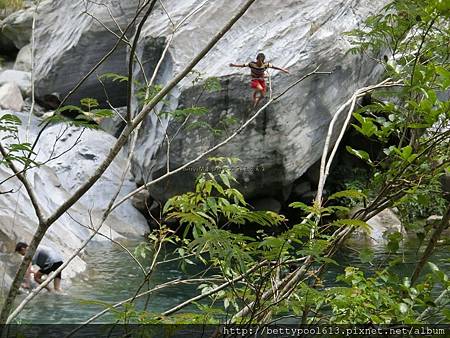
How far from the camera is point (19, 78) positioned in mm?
18156

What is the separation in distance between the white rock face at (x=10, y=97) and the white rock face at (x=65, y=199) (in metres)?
1.23

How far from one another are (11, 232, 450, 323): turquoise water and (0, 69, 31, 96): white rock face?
8148 millimetres

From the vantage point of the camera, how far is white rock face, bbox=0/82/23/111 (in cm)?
1587

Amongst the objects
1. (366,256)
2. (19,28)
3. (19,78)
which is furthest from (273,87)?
(19,28)

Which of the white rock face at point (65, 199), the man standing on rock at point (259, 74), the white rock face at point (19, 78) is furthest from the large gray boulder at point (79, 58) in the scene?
the man standing on rock at point (259, 74)

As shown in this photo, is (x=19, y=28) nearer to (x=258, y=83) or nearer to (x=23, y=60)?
(x=23, y=60)

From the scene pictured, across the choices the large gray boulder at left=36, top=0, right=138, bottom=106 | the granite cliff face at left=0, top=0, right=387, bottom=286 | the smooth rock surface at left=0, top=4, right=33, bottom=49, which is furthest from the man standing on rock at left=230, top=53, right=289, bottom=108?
the smooth rock surface at left=0, top=4, right=33, bottom=49

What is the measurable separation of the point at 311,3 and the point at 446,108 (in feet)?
37.6

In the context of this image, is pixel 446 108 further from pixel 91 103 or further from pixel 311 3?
pixel 311 3

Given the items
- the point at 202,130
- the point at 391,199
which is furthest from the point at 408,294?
the point at 202,130

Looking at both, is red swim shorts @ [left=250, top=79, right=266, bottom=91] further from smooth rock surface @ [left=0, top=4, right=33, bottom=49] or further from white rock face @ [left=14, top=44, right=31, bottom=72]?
smooth rock surface @ [left=0, top=4, right=33, bottom=49]

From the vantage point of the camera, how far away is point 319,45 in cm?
1176

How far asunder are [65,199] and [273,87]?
4520 mm

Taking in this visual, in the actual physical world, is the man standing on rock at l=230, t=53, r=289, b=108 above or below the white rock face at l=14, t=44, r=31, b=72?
below
